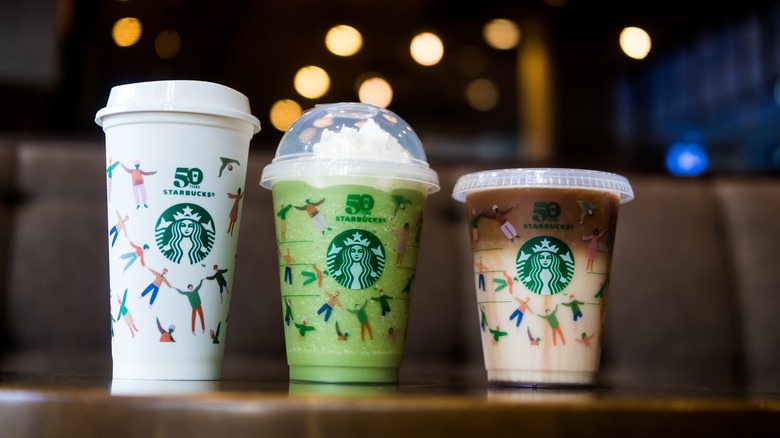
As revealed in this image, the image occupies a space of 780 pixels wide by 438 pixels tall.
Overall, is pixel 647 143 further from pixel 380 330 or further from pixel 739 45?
pixel 380 330

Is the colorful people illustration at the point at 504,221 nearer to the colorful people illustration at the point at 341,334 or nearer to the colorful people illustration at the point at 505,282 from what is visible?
the colorful people illustration at the point at 505,282

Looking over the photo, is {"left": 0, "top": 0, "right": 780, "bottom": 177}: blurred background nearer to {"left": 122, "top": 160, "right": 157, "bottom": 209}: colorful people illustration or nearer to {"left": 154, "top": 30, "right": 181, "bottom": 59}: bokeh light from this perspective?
{"left": 154, "top": 30, "right": 181, "bottom": 59}: bokeh light

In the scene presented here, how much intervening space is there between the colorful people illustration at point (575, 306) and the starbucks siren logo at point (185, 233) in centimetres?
37

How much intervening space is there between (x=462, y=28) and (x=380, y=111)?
4.99 meters

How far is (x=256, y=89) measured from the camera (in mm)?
A: 5129

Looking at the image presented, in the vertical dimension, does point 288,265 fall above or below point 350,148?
below

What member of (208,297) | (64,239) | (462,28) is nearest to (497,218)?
(208,297)

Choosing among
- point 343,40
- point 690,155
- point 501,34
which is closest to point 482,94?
point 501,34

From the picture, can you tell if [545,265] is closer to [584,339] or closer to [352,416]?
[584,339]

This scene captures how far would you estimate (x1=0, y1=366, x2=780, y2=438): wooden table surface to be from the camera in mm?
452

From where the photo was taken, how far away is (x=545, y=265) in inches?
31.6

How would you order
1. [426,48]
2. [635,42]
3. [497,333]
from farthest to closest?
[426,48] < [635,42] < [497,333]

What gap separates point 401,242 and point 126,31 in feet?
9.02

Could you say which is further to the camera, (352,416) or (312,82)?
(312,82)
